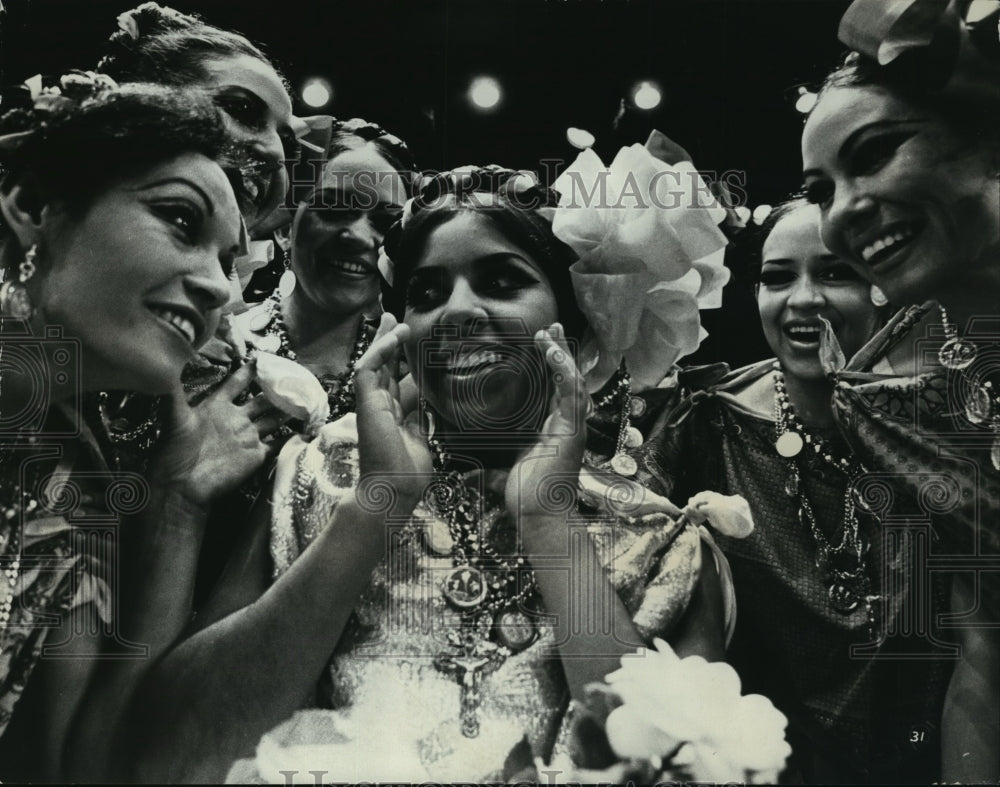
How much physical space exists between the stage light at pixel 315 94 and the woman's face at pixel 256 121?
0.16ft

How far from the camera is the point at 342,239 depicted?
253cm

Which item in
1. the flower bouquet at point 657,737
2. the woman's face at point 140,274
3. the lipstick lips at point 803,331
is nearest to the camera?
the flower bouquet at point 657,737

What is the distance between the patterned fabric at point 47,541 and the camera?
7.78 feet

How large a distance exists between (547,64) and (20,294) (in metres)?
1.41

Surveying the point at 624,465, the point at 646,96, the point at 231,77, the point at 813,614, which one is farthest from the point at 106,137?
the point at 813,614

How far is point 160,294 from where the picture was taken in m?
2.40

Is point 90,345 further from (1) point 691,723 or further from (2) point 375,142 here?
(1) point 691,723

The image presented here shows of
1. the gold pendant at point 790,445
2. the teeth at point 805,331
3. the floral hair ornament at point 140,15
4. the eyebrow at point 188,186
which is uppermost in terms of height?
the floral hair ornament at point 140,15

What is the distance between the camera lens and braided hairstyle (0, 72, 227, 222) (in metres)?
2.42

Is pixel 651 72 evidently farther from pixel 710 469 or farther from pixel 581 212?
pixel 710 469

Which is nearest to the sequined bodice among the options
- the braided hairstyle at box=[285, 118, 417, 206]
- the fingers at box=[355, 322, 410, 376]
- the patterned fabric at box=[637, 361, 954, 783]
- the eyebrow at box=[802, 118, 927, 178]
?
the fingers at box=[355, 322, 410, 376]

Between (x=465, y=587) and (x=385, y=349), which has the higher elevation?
(x=385, y=349)

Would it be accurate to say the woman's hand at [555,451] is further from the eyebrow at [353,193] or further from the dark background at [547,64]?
the eyebrow at [353,193]

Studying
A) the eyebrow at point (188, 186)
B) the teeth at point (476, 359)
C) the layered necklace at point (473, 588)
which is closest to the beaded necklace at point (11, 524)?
the eyebrow at point (188, 186)
